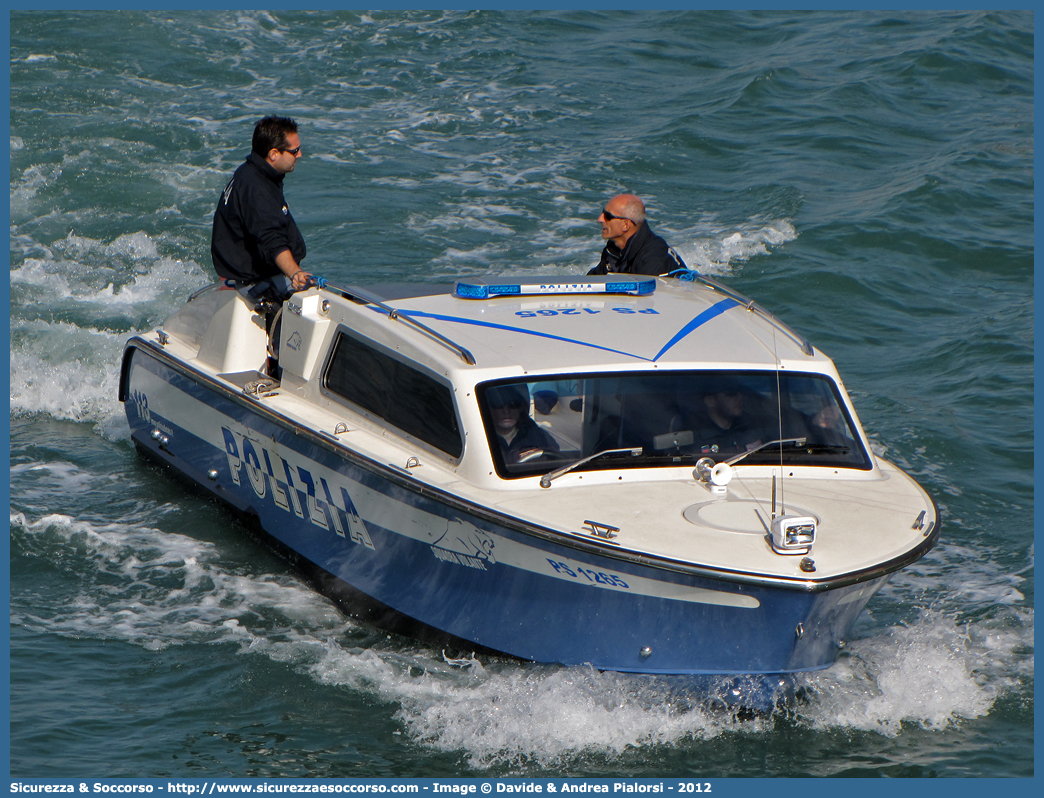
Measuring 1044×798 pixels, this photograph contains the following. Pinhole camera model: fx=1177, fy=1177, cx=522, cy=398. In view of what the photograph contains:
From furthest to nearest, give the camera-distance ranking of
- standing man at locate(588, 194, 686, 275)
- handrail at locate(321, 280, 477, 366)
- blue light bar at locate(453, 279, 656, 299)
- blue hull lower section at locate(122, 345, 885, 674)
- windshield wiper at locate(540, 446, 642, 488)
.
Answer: standing man at locate(588, 194, 686, 275) → blue light bar at locate(453, 279, 656, 299) → handrail at locate(321, 280, 477, 366) → windshield wiper at locate(540, 446, 642, 488) → blue hull lower section at locate(122, 345, 885, 674)

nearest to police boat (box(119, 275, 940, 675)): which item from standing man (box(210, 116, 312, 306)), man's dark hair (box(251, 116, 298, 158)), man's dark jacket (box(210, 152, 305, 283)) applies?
standing man (box(210, 116, 312, 306))

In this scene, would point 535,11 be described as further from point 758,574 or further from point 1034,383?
point 758,574

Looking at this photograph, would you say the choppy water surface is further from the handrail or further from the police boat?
the handrail

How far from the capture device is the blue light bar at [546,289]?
6.62 m

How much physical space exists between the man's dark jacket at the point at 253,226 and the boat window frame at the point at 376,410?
85 centimetres

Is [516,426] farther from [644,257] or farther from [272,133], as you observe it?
[272,133]

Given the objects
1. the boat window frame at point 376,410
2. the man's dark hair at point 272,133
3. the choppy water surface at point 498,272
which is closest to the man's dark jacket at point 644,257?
the boat window frame at point 376,410

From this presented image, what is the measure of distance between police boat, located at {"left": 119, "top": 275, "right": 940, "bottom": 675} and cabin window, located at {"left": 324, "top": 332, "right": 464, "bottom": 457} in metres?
0.02

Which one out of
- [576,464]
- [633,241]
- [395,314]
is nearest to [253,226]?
[395,314]

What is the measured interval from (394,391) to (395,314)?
432 mm

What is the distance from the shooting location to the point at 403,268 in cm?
1145

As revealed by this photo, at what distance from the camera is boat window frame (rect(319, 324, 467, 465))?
577cm

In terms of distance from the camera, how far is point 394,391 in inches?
245

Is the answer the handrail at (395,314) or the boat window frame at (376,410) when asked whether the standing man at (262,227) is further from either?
the boat window frame at (376,410)
